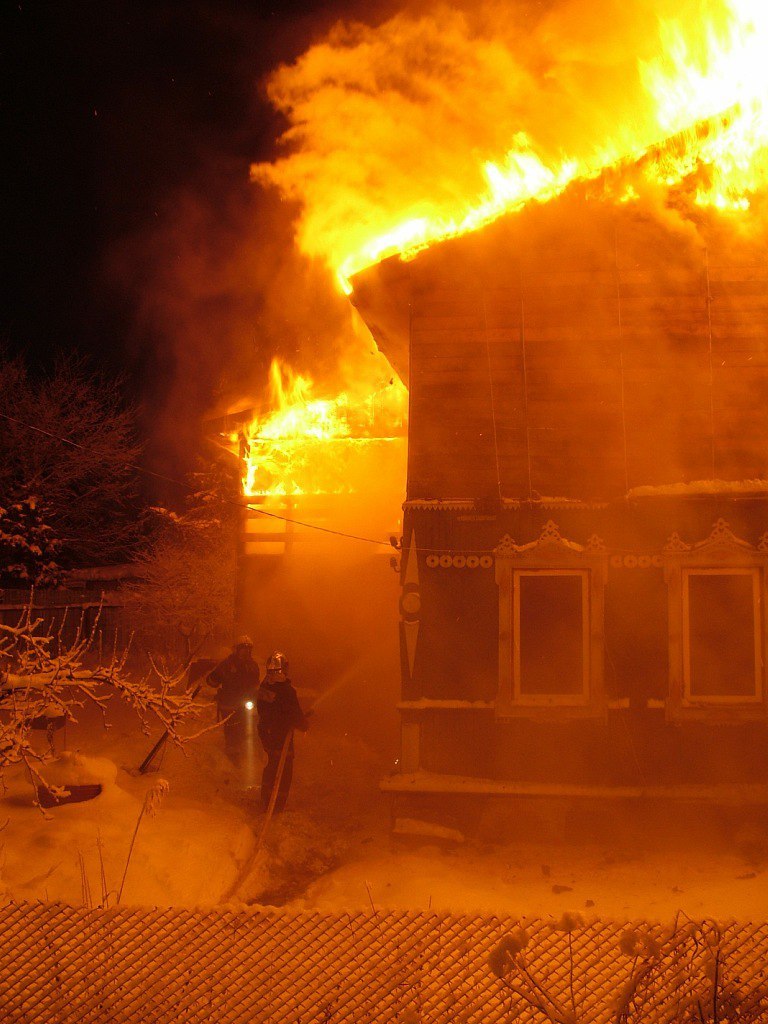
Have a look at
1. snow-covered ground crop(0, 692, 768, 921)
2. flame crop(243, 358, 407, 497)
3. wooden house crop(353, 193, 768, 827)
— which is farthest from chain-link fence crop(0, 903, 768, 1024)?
flame crop(243, 358, 407, 497)

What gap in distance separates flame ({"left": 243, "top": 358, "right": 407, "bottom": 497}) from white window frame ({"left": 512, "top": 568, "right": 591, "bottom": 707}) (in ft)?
37.3

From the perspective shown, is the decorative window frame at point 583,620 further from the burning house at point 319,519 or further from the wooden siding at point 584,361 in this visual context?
the burning house at point 319,519

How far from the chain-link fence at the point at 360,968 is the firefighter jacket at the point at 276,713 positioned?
15.8 feet

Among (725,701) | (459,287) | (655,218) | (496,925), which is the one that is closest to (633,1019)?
(496,925)

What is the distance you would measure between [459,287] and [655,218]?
2.33m

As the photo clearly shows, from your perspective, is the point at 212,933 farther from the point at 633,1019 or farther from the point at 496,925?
the point at 633,1019

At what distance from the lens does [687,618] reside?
325 inches

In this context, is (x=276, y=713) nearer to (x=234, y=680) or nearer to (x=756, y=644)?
(x=234, y=680)

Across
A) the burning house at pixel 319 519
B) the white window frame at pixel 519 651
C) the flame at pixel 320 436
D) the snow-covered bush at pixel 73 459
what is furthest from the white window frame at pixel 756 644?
the snow-covered bush at pixel 73 459

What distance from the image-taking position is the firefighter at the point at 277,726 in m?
8.74

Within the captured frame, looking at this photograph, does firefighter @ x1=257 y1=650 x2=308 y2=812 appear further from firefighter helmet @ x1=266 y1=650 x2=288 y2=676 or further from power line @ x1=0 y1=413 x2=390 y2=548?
power line @ x1=0 y1=413 x2=390 y2=548

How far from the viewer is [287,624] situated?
18.4m

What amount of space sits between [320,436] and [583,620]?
39.9 ft

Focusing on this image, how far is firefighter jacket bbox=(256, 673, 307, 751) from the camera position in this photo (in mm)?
8758
